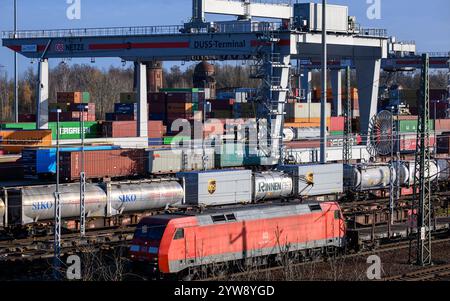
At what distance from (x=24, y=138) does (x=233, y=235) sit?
2902cm

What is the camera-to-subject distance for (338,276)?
24.9m

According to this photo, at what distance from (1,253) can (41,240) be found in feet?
11.4

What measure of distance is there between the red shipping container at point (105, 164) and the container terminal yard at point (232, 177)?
0.24 feet

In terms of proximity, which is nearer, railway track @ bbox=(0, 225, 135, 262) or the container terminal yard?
the container terminal yard

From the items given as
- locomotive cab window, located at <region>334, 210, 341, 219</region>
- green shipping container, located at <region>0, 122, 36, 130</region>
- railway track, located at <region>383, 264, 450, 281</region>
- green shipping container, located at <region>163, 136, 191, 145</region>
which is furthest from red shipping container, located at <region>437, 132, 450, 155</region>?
railway track, located at <region>383, 264, 450, 281</region>

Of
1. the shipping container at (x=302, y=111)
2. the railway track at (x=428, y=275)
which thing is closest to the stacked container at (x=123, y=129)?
the shipping container at (x=302, y=111)

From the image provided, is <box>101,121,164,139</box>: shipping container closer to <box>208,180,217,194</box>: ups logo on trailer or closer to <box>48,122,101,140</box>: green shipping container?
<box>48,122,101,140</box>: green shipping container

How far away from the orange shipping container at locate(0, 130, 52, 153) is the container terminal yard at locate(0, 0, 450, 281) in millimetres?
97

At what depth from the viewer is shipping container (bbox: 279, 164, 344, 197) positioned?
42219mm

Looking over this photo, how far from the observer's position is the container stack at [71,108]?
68.2m

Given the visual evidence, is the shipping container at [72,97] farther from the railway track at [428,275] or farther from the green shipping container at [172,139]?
the railway track at [428,275]

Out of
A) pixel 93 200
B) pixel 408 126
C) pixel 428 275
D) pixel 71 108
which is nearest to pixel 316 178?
pixel 93 200

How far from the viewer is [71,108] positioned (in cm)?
7162
